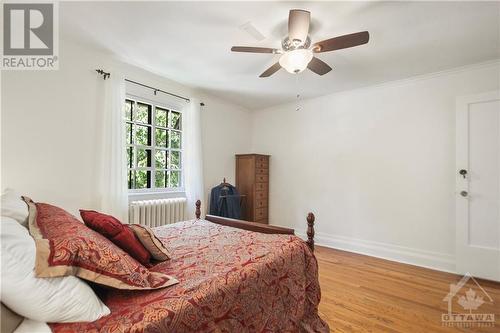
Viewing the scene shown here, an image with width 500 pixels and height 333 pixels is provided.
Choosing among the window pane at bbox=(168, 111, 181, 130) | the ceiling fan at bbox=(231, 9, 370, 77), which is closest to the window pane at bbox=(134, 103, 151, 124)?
the window pane at bbox=(168, 111, 181, 130)

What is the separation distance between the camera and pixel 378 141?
3449 mm

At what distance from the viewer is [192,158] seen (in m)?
3.56

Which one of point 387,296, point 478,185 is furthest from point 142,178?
point 478,185

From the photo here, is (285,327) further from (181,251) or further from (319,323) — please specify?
(181,251)

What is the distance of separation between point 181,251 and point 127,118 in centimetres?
216

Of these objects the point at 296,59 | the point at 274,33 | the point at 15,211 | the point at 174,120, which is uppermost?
the point at 274,33

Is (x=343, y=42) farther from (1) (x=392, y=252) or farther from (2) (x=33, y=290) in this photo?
(1) (x=392, y=252)

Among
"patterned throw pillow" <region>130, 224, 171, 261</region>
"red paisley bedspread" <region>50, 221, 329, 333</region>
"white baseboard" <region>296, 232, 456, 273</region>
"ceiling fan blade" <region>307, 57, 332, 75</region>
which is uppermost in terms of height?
"ceiling fan blade" <region>307, 57, 332, 75</region>

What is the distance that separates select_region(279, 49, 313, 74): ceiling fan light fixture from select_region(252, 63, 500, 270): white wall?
199 cm

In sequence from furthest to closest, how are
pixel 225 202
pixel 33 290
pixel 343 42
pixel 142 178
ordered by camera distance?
pixel 225 202 → pixel 142 178 → pixel 343 42 → pixel 33 290

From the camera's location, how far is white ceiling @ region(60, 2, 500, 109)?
1876 mm

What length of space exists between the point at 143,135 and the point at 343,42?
2.65m

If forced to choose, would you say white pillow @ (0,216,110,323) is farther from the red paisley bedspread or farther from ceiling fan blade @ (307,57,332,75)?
ceiling fan blade @ (307,57,332,75)

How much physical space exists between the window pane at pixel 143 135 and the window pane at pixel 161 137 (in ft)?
0.39
